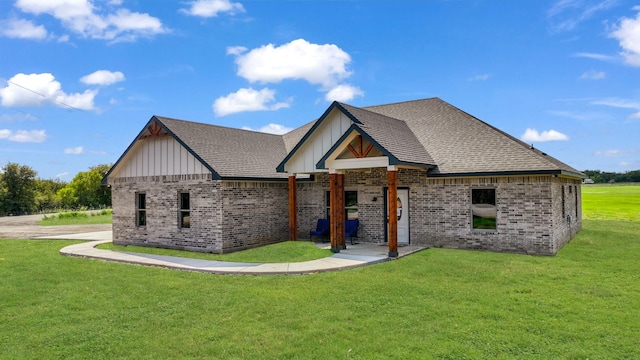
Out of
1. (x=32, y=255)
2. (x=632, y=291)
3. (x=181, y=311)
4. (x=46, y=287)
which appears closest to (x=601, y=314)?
(x=632, y=291)

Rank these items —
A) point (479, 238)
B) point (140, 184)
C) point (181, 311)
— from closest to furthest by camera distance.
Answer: point (181, 311)
point (479, 238)
point (140, 184)

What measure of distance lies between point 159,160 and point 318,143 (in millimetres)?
6479

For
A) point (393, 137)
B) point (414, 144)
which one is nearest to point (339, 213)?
point (393, 137)

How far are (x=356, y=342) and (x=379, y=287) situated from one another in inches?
127

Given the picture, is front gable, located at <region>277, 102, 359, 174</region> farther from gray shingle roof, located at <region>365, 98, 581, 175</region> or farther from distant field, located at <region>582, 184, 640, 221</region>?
distant field, located at <region>582, 184, 640, 221</region>

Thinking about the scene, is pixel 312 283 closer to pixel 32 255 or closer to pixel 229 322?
pixel 229 322

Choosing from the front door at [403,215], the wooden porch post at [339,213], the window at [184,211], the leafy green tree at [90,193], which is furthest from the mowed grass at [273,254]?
the leafy green tree at [90,193]

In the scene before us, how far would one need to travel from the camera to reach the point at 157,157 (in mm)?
16906

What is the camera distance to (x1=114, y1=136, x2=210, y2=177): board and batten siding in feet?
52.3

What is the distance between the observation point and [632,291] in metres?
9.15

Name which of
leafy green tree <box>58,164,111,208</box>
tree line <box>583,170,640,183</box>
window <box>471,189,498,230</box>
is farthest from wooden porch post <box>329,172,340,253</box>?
tree line <box>583,170,640,183</box>

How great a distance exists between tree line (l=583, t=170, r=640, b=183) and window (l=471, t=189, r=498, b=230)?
122099mm

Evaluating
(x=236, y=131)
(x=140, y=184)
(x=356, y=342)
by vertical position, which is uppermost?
(x=236, y=131)

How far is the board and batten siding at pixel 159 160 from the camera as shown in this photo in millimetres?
15930
